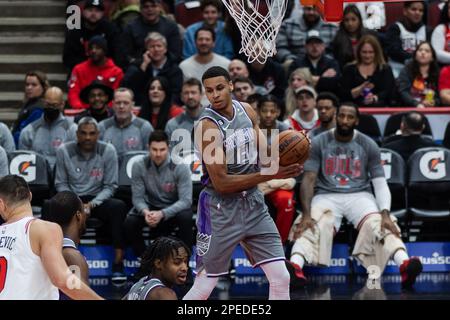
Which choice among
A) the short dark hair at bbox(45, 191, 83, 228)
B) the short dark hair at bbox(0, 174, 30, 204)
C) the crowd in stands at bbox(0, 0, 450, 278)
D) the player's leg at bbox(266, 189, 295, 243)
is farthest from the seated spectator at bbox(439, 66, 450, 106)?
the short dark hair at bbox(0, 174, 30, 204)

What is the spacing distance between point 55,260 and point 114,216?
4.44 m

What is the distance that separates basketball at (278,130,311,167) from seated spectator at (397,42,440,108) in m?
4.47

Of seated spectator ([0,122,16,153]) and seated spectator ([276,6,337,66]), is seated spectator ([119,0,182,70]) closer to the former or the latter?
seated spectator ([276,6,337,66])

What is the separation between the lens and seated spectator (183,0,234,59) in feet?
40.1

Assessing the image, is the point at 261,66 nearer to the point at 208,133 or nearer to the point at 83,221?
the point at 208,133

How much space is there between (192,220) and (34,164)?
1637 millimetres

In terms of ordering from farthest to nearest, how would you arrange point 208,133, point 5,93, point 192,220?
point 5,93, point 192,220, point 208,133

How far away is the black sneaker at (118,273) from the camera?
32.0 feet

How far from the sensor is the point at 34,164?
10234 mm

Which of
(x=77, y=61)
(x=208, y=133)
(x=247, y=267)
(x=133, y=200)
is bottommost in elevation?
(x=247, y=267)

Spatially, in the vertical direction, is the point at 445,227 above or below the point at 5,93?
below

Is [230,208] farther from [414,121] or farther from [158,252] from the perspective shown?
[414,121]

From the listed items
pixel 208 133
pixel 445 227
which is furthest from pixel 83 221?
pixel 445 227

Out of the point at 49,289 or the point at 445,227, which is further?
the point at 445,227
